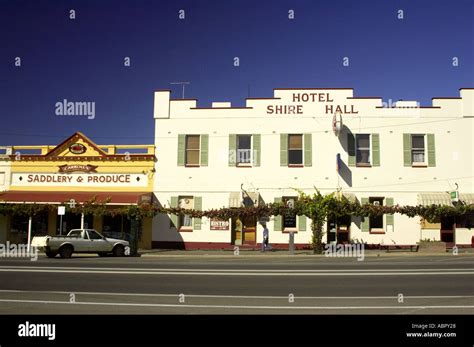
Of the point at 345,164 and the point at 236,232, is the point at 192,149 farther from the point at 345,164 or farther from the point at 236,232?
the point at 345,164

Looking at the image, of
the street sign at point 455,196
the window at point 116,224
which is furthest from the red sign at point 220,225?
the street sign at point 455,196

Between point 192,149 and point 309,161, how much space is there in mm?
6998

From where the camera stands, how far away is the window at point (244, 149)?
28.4m

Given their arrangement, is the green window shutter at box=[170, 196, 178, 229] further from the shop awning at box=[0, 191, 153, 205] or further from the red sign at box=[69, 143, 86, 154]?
the red sign at box=[69, 143, 86, 154]

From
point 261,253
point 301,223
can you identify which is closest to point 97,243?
point 261,253

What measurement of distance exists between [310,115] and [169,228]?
1061 cm

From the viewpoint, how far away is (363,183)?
2752 cm

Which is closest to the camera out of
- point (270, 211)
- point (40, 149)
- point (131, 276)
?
point (131, 276)

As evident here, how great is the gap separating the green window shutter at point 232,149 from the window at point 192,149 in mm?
2029

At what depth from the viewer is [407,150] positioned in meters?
27.6

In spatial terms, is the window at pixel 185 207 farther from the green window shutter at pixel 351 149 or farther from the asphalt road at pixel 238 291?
the asphalt road at pixel 238 291
